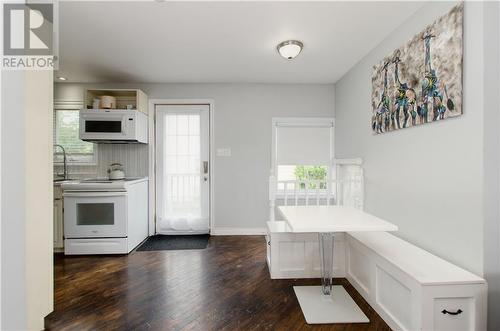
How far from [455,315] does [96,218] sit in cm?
335

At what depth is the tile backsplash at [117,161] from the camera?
3508mm

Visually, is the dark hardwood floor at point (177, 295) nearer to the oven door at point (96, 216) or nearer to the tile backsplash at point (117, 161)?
the oven door at point (96, 216)

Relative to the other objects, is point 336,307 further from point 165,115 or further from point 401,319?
point 165,115

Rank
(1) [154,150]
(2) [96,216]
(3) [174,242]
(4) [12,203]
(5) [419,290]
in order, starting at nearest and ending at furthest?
(4) [12,203]
(5) [419,290]
(2) [96,216]
(3) [174,242]
(1) [154,150]

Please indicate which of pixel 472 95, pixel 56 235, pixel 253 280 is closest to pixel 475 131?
pixel 472 95

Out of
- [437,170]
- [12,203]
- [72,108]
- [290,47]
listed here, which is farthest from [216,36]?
[72,108]

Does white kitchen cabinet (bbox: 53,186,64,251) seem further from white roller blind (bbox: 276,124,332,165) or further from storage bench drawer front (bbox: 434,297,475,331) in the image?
storage bench drawer front (bbox: 434,297,475,331)

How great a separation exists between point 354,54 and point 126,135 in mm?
2929

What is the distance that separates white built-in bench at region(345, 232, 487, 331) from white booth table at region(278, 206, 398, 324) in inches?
8.2

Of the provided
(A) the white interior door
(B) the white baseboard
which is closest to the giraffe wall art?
(B) the white baseboard

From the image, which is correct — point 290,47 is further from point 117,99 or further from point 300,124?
point 117,99

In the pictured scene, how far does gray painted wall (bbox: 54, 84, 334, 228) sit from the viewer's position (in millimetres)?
3619

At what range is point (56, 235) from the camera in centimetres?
287

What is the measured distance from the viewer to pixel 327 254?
1.97m
